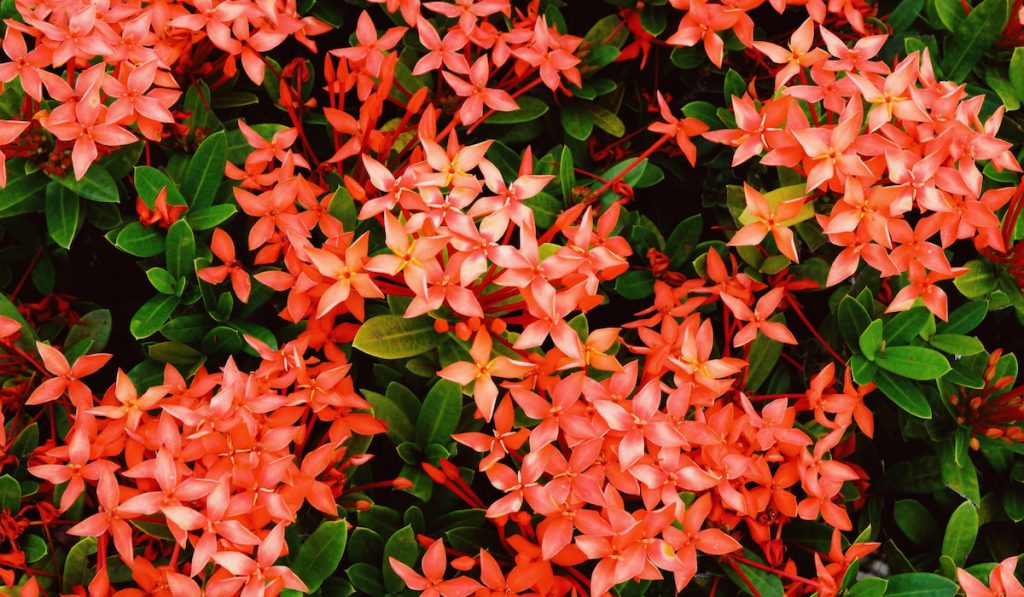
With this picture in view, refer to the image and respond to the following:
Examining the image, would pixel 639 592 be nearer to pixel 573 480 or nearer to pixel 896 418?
pixel 573 480

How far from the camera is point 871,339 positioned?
5.42ft

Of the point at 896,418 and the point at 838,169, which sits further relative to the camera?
the point at 896,418

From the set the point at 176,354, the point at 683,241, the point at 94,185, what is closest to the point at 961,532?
the point at 683,241

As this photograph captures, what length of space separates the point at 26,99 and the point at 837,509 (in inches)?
64.7

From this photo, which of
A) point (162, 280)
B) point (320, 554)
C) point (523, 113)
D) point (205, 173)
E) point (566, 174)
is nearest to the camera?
point (320, 554)

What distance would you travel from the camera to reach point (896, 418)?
1.84 meters

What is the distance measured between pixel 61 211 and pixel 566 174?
95cm

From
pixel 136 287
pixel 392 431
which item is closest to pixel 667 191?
pixel 392 431

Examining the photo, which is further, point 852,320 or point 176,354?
point 852,320

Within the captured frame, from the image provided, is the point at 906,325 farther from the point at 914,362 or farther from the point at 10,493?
the point at 10,493

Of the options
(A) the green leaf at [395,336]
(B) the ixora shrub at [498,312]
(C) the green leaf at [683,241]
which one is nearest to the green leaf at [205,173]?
(B) the ixora shrub at [498,312]

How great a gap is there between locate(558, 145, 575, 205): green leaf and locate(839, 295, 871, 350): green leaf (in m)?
0.57

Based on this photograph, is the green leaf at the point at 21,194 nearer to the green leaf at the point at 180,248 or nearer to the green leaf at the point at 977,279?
the green leaf at the point at 180,248

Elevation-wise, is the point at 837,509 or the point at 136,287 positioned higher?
the point at 136,287
